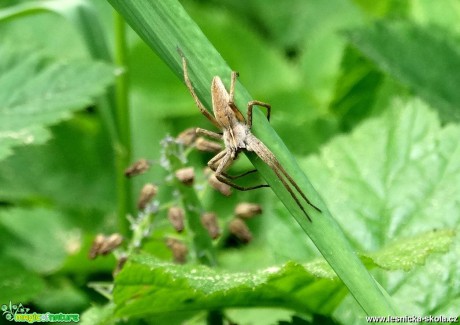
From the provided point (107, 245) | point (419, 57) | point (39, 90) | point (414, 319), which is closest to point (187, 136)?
point (107, 245)

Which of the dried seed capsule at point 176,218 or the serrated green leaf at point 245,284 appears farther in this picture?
the dried seed capsule at point 176,218

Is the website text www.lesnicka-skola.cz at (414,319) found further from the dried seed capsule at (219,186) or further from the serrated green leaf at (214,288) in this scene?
the dried seed capsule at (219,186)

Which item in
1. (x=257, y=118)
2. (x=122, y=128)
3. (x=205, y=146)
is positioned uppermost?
(x=257, y=118)

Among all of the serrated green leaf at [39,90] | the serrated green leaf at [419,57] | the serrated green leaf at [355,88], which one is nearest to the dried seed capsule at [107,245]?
the serrated green leaf at [39,90]

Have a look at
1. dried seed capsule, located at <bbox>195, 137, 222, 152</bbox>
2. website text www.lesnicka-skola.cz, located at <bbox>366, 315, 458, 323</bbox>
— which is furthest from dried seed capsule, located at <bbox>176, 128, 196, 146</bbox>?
website text www.lesnicka-skola.cz, located at <bbox>366, 315, 458, 323</bbox>

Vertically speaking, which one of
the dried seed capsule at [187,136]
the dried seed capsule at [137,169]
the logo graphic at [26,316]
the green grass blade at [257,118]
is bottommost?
the logo graphic at [26,316]

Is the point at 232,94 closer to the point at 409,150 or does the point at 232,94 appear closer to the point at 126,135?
the point at 409,150

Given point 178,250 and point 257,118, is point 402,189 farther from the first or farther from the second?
point 257,118
